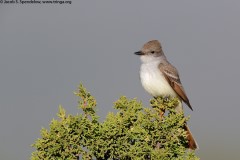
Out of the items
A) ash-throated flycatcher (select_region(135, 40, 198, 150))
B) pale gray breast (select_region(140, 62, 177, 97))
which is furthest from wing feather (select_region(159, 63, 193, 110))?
pale gray breast (select_region(140, 62, 177, 97))

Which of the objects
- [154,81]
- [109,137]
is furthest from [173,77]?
[109,137]

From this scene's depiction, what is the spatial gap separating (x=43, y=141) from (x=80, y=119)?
30.2 inches

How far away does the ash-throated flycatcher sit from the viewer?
42.5ft

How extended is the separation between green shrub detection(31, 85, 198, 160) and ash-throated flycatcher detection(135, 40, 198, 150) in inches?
169

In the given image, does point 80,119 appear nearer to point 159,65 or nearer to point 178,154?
point 178,154

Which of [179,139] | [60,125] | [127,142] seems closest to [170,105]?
[179,139]

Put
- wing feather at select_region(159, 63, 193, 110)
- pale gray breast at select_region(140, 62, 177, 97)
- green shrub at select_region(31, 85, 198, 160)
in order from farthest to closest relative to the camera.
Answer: wing feather at select_region(159, 63, 193, 110)
pale gray breast at select_region(140, 62, 177, 97)
green shrub at select_region(31, 85, 198, 160)

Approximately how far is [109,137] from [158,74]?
5.23m

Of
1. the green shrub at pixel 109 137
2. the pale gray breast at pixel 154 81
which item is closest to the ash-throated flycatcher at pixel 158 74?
the pale gray breast at pixel 154 81

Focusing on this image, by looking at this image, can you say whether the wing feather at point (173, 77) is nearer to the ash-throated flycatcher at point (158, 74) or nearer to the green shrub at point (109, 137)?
the ash-throated flycatcher at point (158, 74)

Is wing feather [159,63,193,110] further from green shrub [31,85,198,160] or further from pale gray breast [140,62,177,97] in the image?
green shrub [31,85,198,160]

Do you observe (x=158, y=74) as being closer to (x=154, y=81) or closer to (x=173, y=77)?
(x=154, y=81)

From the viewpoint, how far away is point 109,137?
27.5 ft

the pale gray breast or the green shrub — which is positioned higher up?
the pale gray breast
